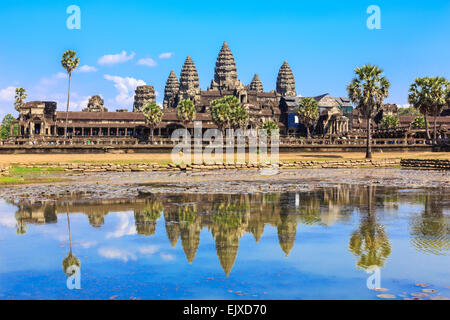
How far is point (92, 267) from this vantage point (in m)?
11.3

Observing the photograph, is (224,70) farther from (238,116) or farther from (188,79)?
(238,116)

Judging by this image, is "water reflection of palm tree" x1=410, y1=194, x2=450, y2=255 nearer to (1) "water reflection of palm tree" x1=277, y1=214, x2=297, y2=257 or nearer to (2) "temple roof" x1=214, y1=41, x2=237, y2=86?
(1) "water reflection of palm tree" x1=277, y1=214, x2=297, y2=257

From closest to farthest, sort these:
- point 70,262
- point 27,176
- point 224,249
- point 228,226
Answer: point 70,262 → point 224,249 → point 228,226 → point 27,176

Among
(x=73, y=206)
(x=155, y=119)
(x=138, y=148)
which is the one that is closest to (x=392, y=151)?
(x=138, y=148)

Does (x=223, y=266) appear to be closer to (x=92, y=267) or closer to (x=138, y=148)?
(x=92, y=267)

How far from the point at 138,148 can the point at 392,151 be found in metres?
35.4

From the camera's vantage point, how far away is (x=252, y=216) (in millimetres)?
18422

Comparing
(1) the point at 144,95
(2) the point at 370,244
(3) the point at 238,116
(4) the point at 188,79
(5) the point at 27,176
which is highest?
(4) the point at 188,79

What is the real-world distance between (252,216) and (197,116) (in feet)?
355

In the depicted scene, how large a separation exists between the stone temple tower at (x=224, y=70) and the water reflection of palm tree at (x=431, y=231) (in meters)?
173

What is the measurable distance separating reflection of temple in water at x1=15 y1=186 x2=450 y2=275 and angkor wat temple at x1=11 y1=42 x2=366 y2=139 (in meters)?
84.0

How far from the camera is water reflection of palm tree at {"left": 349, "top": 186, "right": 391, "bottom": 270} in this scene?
456 inches

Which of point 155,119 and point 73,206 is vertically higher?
point 155,119

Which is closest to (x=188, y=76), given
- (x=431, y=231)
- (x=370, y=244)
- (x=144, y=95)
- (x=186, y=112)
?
(x=144, y=95)
